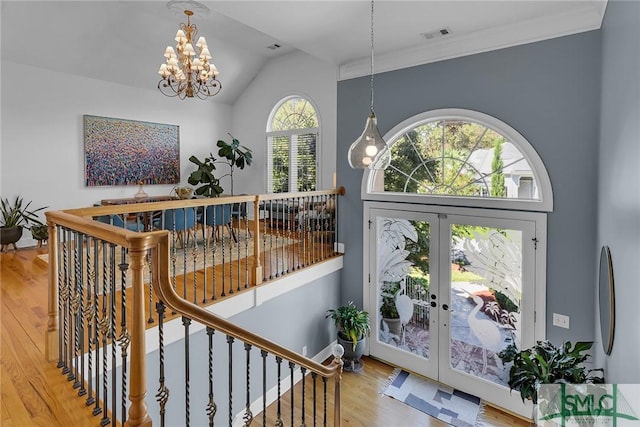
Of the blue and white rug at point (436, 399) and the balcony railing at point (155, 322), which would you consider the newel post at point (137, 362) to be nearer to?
the balcony railing at point (155, 322)

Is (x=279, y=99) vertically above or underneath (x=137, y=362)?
above

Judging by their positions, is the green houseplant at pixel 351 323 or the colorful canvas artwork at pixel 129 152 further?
the colorful canvas artwork at pixel 129 152

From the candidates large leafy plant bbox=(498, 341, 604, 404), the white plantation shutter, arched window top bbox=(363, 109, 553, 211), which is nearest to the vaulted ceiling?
arched window top bbox=(363, 109, 553, 211)

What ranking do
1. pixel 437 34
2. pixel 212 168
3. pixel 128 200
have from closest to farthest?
pixel 437 34 → pixel 128 200 → pixel 212 168

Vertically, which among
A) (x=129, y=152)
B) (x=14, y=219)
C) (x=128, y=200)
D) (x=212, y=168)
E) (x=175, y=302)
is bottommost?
(x=175, y=302)

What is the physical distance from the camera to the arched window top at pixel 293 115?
6555 mm

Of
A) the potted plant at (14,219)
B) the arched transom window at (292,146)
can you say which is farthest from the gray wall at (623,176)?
the potted plant at (14,219)

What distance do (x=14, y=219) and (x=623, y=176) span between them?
6798 millimetres

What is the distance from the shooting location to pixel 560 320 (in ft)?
11.8

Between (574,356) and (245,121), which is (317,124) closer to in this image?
(245,121)

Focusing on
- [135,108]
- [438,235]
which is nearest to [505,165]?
[438,235]

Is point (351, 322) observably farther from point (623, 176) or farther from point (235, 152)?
point (235, 152)

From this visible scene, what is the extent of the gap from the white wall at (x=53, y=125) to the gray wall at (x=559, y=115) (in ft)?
17.5

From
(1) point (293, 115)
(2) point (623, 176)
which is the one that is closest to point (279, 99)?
(1) point (293, 115)
